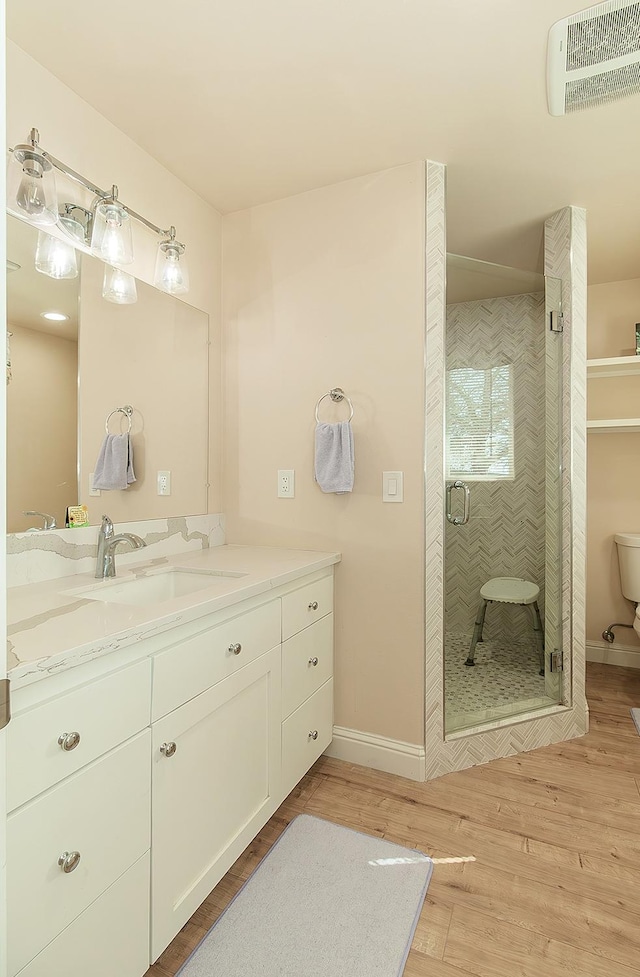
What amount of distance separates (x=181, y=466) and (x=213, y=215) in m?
1.20

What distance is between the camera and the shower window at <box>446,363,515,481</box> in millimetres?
2215

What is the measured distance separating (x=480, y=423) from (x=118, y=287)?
156 cm

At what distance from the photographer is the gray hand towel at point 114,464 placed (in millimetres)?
1812

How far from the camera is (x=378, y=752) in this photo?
2123 millimetres

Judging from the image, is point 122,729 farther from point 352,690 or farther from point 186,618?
point 352,690

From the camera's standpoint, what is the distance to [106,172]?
5.94 feet

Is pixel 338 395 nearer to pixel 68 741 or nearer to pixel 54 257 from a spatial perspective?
pixel 54 257

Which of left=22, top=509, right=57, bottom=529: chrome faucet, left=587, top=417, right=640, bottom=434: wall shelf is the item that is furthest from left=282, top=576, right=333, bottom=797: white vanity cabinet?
left=587, top=417, right=640, bottom=434: wall shelf

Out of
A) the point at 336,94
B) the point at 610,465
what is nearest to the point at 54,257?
the point at 336,94

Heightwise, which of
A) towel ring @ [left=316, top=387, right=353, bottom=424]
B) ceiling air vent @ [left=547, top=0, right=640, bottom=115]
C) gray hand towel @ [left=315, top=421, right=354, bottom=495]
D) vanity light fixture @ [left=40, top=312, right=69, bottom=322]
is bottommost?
gray hand towel @ [left=315, top=421, right=354, bottom=495]

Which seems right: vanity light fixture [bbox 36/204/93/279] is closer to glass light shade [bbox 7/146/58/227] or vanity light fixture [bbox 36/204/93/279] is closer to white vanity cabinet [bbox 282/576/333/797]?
glass light shade [bbox 7/146/58/227]

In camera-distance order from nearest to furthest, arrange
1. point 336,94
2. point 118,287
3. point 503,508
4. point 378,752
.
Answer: point 336,94, point 118,287, point 378,752, point 503,508

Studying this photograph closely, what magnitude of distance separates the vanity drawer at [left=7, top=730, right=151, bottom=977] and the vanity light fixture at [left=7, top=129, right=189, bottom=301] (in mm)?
1471

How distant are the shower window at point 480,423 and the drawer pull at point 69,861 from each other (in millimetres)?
1768
